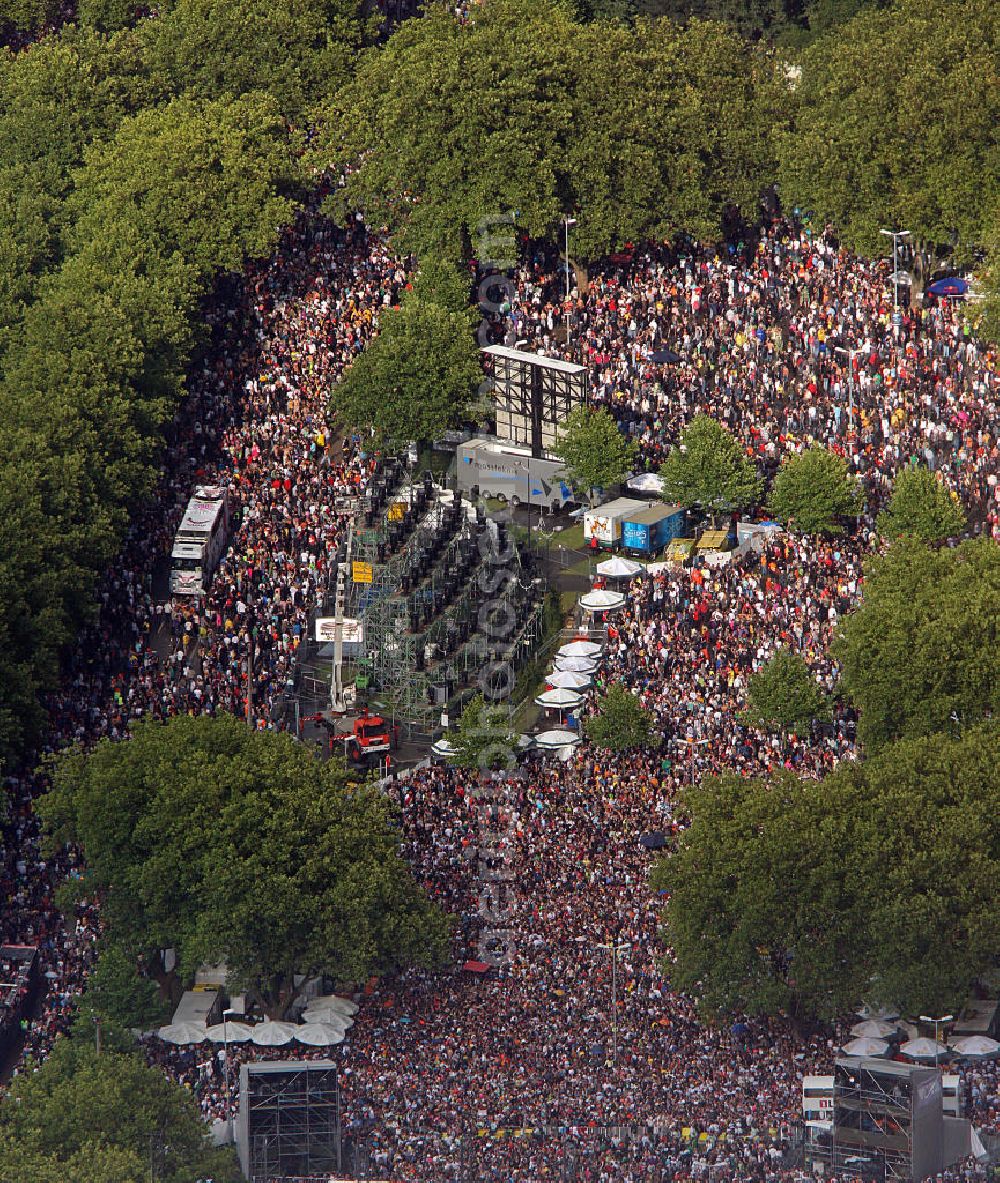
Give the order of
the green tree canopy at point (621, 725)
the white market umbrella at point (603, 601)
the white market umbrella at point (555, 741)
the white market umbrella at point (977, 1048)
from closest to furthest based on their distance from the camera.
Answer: the white market umbrella at point (977, 1048) → the green tree canopy at point (621, 725) → the white market umbrella at point (555, 741) → the white market umbrella at point (603, 601)

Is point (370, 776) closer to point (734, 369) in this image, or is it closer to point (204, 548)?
point (204, 548)

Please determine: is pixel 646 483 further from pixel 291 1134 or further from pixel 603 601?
pixel 291 1134

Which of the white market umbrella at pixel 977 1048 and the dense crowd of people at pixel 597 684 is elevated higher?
the dense crowd of people at pixel 597 684

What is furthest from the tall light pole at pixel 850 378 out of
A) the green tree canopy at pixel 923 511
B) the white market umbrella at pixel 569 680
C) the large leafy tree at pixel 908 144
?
the white market umbrella at pixel 569 680

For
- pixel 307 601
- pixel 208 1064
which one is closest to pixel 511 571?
pixel 307 601

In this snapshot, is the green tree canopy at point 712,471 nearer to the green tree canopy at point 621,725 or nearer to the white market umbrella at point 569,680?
the white market umbrella at point 569,680

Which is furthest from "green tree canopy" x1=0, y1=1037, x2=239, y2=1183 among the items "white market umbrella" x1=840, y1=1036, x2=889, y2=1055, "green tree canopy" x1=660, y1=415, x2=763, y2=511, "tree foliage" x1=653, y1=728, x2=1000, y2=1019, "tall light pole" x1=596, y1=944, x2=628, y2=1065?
"green tree canopy" x1=660, y1=415, x2=763, y2=511

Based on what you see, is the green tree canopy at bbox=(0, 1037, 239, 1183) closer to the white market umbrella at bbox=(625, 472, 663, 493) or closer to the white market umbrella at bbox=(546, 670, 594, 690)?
the white market umbrella at bbox=(546, 670, 594, 690)
